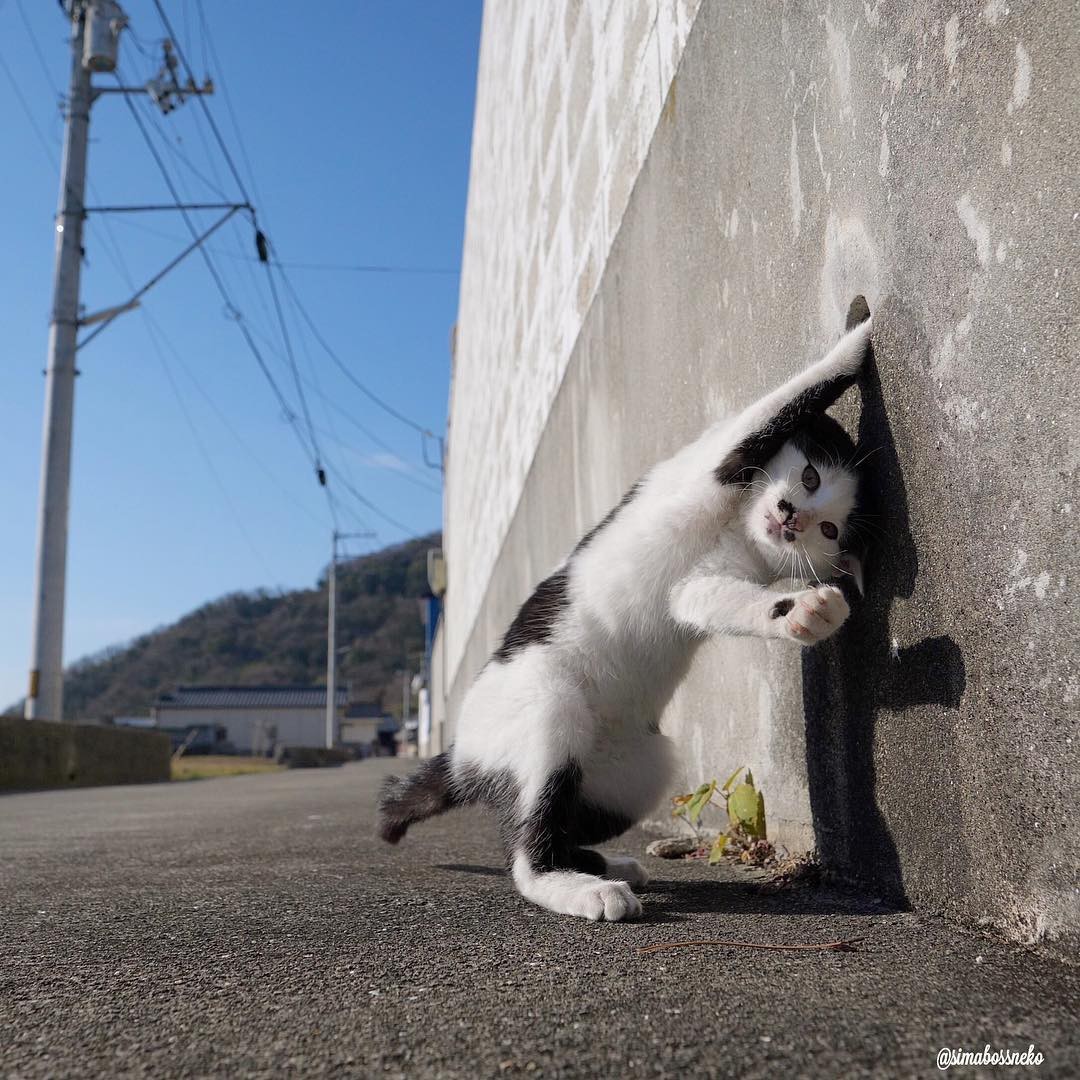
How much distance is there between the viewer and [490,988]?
1.10 meters

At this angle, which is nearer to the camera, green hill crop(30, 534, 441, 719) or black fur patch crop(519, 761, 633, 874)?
black fur patch crop(519, 761, 633, 874)

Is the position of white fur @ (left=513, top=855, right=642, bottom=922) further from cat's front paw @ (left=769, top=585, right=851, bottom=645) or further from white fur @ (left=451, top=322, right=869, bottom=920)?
cat's front paw @ (left=769, top=585, right=851, bottom=645)

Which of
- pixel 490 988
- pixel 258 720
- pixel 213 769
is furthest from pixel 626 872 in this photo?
pixel 258 720

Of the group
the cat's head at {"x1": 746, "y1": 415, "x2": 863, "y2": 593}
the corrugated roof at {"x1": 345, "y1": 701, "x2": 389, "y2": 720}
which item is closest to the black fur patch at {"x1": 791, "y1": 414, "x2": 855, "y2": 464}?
the cat's head at {"x1": 746, "y1": 415, "x2": 863, "y2": 593}

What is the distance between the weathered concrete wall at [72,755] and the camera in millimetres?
7594

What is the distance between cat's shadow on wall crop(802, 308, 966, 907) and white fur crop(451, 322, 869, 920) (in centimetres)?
8

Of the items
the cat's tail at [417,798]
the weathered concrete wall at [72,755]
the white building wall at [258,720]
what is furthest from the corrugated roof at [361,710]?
the cat's tail at [417,798]

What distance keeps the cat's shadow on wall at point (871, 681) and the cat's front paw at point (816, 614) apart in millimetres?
92

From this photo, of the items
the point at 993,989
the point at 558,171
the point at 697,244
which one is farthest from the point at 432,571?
the point at 993,989

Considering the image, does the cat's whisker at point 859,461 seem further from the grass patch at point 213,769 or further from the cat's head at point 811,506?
the grass patch at point 213,769

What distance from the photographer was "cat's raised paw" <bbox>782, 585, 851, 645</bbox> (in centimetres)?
140

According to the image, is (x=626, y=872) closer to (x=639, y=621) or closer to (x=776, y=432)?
(x=639, y=621)

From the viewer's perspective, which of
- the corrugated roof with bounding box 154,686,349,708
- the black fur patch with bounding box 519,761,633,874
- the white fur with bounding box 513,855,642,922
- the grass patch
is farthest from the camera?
the corrugated roof with bounding box 154,686,349,708

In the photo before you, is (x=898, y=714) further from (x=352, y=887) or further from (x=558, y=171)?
(x=558, y=171)
